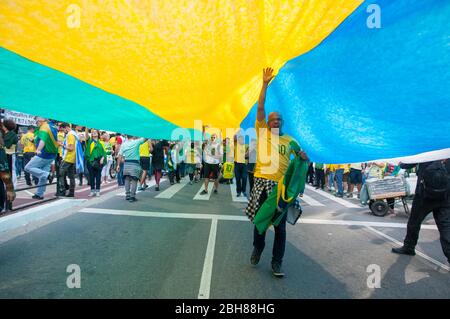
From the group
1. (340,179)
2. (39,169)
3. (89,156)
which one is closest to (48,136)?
(39,169)

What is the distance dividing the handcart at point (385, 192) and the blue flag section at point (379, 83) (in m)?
5.25

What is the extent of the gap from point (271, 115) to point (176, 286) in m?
2.23

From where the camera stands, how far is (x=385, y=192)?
7816 millimetres

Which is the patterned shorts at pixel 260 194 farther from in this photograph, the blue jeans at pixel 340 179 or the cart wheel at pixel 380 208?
the blue jeans at pixel 340 179

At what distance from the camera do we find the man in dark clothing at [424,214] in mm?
4043

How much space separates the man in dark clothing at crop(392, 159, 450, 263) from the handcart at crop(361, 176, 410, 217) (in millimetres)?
3292

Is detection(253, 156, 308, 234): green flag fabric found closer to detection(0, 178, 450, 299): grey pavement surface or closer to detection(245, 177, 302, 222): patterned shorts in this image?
detection(245, 177, 302, 222): patterned shorts

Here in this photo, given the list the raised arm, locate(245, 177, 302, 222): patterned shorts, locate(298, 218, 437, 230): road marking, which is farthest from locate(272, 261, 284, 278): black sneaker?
locate(298, 218, 437, 230): road marking

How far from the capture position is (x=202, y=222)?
Result: 20.3ft

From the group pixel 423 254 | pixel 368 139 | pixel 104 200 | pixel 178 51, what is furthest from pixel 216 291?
pixel 104 200

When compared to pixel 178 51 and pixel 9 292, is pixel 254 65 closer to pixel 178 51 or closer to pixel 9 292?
pixel 178 51

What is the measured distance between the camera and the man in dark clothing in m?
4.04

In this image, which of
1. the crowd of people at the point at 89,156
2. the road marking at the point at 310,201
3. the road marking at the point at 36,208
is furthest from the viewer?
the road marking at the point at 310,201

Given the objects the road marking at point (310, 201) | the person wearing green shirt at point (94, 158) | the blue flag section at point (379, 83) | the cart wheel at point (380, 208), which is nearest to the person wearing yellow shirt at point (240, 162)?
the road marking at point (310, 201)
